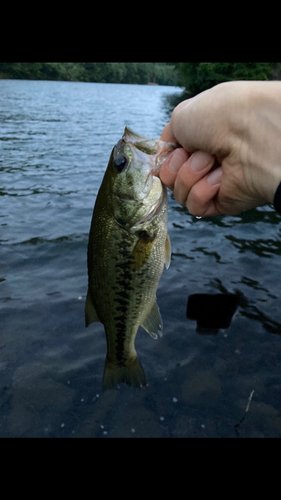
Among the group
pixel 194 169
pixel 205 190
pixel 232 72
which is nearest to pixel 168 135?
pixel 194 169

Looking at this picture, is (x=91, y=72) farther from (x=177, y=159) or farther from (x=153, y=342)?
(x=177, y=159)

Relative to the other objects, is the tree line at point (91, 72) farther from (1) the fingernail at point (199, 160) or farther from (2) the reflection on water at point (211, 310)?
(1) the fingernail at point (199, 160)

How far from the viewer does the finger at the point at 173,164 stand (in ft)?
8.89

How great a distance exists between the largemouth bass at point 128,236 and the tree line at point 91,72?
65512 millimetres

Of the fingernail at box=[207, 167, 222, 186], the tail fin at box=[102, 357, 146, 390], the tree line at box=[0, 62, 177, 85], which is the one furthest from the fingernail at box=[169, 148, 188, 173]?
the tree line at box=[0, 62, 177, 85]

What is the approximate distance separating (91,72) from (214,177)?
403 feet

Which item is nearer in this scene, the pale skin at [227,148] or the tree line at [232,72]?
the pale skin at [227,148]

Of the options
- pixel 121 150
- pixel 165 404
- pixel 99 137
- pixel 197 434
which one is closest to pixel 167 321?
pixel 165 404

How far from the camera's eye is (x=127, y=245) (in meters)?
2.89

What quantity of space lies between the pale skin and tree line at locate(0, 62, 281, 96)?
120 feet

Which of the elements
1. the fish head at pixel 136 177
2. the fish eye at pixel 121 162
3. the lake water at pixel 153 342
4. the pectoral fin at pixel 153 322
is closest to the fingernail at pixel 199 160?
the fish head at pixel 136 177

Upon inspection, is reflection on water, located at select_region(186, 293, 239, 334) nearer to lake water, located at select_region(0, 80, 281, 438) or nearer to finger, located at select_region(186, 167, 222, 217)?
lake water, located at select_region(0, 80, 281, 438)
